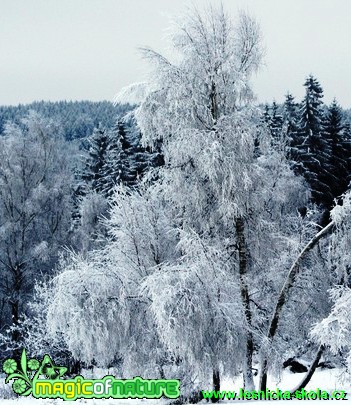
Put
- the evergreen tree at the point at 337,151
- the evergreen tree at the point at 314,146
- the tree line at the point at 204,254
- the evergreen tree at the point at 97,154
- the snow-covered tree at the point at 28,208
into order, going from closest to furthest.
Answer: the tree line at the point at 204,254, the snow-covered tree at the point at 28,208, the evergreen tree at the point at 314,146, the evergreen tree at the point at 337,151, the evergreen tree at the point at 97,154

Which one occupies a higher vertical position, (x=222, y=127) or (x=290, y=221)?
(x=222, y=127)

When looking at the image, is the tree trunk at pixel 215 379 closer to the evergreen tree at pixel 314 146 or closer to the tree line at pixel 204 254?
the tree line at pixel 204 254

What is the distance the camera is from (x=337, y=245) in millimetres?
10555

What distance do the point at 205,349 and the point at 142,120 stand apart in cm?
477

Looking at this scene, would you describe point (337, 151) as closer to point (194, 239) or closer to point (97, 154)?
point (97, 154)

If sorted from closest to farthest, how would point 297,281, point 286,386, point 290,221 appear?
point 297,281 < point 290,221 < point 286,386

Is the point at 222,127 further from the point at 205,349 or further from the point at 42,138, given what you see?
the point at 42,138

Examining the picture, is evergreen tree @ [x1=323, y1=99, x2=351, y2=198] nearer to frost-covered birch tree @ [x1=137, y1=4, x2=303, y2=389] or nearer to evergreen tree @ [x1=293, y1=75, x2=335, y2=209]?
evergreen tree @ [x1=293, y1=75, x2=335, y2=209]

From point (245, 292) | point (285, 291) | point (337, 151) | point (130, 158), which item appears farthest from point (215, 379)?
point (337, 151)

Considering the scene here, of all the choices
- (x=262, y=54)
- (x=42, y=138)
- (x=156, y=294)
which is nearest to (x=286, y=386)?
(x=156, y=294)

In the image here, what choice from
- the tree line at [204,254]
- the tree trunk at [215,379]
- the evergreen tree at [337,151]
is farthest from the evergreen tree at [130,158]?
the tree trunk at [215,379]

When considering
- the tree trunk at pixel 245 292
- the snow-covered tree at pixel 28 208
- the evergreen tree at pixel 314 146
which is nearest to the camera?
the tree trunk at pixel 245 292

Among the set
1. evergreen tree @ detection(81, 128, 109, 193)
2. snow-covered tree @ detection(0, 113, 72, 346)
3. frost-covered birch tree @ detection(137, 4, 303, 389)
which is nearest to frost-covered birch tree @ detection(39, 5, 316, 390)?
frost-covered birch tree @ detection(137, 4, 303, 389)

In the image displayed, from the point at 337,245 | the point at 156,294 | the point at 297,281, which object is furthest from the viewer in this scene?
the point at 297,281
